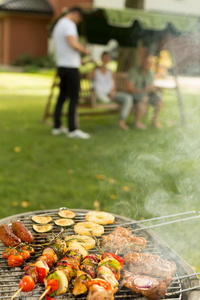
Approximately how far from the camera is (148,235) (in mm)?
2732

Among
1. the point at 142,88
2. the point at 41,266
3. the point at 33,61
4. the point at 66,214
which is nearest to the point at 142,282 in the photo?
the point at 41,266

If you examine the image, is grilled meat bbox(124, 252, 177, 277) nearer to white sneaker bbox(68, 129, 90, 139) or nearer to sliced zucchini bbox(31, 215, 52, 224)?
sliced zucchini bbox(31, 215, 52, 224)

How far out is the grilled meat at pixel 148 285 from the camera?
6.61 ft

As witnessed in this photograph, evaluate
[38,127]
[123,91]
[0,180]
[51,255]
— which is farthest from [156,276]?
[123,91]

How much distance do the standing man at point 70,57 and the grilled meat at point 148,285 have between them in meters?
5.76

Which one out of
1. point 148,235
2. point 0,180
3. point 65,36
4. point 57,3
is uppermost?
point 57,3

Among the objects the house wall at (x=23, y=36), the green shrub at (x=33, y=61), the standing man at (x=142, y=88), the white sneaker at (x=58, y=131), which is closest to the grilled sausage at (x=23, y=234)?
the white sneaker at (x=58, y=131)

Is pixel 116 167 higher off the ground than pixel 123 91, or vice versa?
pixel 123 91

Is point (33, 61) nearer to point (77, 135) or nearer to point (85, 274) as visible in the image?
point (77, 135)

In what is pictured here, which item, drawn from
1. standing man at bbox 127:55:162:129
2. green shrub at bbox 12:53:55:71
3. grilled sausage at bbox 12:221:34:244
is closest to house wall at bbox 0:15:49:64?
green shrub at bbox 12:53:55:71

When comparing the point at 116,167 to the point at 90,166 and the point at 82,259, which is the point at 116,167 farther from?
the point at 82,259

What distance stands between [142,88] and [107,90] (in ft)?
2.88

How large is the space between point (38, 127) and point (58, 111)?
105cm

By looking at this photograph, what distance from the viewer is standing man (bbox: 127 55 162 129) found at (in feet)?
29.5
